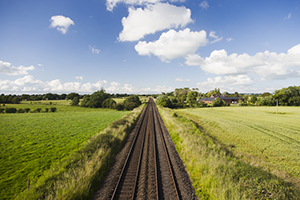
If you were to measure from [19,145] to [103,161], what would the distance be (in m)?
12.4

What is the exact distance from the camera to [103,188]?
23.3 feet

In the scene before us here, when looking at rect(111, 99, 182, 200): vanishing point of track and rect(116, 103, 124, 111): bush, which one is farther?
rect(116, 103, 124, 111): bush

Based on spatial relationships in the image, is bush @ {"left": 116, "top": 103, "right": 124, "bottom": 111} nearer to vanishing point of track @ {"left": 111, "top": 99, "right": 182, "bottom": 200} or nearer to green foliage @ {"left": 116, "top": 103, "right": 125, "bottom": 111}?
green foliage @ {"left": 116, "top": 103, "right": 125, "bottom": 111}

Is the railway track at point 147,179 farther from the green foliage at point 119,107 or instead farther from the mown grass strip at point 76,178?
the green foliage at point 119,107

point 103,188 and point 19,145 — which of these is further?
point 19,145

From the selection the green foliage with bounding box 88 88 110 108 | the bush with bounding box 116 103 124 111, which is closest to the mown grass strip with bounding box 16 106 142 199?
the bush with bounding box 116 103 124 111

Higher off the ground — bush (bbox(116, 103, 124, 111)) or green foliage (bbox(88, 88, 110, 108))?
green foliage (bbox(88, 88, 110, 108))

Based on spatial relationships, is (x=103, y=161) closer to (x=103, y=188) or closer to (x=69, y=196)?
(x=103, y=188)

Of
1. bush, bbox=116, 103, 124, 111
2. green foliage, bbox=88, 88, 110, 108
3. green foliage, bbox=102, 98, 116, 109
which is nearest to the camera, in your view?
bush, bbox=116, 103, 124, 111

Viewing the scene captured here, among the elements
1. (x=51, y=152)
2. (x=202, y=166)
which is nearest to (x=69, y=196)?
(x=202, y=166)

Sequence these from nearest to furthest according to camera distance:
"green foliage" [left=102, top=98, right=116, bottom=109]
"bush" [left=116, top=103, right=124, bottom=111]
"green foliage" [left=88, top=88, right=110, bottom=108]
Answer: "bush" [left=116, top=103, right=124, bottom=111]
"green foliage" [left=102, top=98, right=116, bottom=109]
"green foliage" [left=88, top=88, right=110, bottom=108]

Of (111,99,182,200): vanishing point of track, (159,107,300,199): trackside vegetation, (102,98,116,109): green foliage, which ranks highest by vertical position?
(102,98,116,109): green foliage

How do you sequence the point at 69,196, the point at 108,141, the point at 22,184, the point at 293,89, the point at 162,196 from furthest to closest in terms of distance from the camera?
the point at 293,89 < the point at 108,141 < the point at 22,184 < the point at 162,196 < the point at 69,196

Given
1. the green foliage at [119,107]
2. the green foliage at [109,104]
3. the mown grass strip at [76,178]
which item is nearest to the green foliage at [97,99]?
the green foliage at [109,104]
